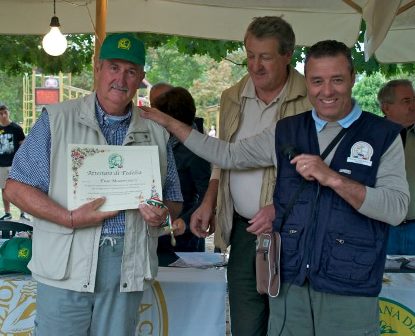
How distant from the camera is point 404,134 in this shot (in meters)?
4.77

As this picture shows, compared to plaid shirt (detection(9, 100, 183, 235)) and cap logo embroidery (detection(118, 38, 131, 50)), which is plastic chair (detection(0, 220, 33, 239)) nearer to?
plaid shirt (detection(9, 100, 183, 235))

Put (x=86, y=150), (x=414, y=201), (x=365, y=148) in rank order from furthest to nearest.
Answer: (x=414, y=201) < (x=86, y=150) < (x=365, y=148)

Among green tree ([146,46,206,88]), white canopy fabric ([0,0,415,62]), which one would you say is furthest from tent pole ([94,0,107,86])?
A: green tree ([146,46,206,88])

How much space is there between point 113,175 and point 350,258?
974 mm

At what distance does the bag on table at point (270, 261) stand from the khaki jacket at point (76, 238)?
46 centimetres

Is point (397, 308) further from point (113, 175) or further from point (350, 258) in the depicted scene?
point (113, 175)

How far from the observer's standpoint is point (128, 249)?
2.49 meters

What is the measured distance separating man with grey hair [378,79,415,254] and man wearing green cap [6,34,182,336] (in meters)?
2.70

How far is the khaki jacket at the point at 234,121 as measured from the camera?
9.68 ft

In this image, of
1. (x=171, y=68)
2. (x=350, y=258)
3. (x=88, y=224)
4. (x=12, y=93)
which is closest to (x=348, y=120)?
(x=350, y=258)

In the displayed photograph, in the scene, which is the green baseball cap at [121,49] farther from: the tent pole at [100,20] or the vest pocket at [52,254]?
the tent pole at [100,20]

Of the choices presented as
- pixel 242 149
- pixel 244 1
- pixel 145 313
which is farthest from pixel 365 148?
pixel 244 1

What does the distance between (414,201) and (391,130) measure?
2.62 meters

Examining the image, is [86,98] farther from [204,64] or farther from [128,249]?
[204,64]
